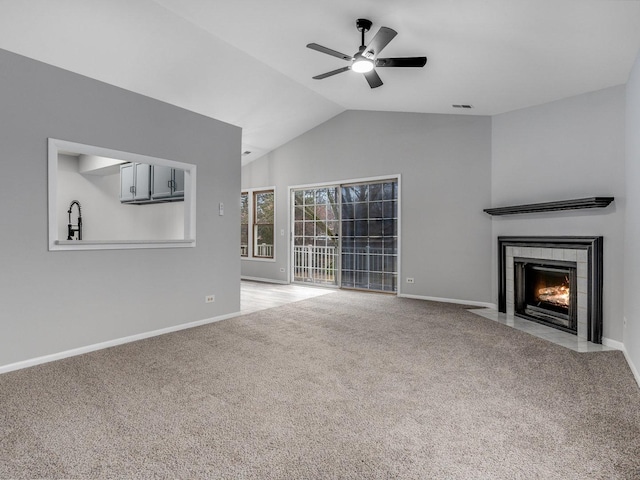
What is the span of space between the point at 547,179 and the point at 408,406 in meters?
3.45

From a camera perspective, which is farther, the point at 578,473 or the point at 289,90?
the point at 289,90

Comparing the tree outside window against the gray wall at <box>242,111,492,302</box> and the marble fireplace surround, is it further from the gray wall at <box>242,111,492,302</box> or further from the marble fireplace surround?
the marble fireplace surround

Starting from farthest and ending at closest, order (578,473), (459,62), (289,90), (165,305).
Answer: (289,90) < (165,305) < (459,62) < (578,473)

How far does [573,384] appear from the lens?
2.56 metres

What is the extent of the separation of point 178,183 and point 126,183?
5.12ft

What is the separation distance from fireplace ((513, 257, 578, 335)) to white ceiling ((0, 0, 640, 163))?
1.93m

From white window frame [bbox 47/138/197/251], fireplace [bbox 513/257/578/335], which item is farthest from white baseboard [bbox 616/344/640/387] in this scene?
white window frame [bbox 47/138/197/251]

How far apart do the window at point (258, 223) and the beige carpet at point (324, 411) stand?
4476 millimetres

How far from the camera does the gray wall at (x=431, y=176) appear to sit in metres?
5.26

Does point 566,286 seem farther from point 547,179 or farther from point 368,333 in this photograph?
point 368,333

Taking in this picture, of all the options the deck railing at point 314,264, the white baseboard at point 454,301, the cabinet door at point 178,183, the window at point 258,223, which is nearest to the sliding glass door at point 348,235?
the deck railing at point 314,264

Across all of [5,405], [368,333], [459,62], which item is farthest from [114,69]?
[368,333]

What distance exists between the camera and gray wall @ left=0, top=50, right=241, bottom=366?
279cm

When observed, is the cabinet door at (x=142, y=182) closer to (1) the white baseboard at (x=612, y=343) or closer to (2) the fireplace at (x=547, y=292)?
(2) the fireplace at (x=547, y=292)
